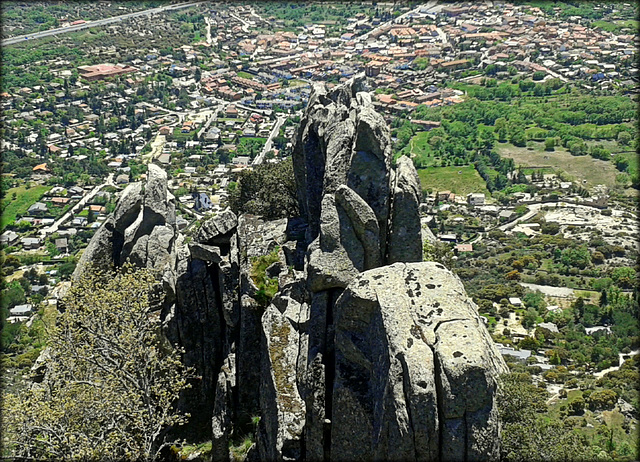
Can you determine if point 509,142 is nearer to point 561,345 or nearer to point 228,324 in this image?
point 561,345

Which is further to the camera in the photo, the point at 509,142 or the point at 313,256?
the point at 509,142

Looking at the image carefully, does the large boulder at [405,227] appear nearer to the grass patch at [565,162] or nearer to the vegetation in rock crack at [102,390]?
the vegetation in rock crack at [102,390]

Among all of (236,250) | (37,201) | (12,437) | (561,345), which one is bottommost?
(37,201)

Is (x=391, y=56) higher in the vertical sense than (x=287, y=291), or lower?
lower

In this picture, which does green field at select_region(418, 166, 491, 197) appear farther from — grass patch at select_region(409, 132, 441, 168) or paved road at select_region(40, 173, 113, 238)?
paved road at select_region(40, 173, 113, 238)

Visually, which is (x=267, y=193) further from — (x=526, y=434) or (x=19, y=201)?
(x=19, y=201)

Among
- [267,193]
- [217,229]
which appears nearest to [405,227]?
[217,229]

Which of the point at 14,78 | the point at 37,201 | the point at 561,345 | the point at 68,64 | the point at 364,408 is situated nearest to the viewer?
the point at 364,408

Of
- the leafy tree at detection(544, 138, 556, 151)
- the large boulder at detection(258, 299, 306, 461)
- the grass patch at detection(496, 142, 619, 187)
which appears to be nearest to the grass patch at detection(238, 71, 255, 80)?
the grass patch at detection(496, 142, 619, 187)

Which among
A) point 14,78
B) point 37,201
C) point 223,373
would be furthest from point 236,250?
point 14,78
